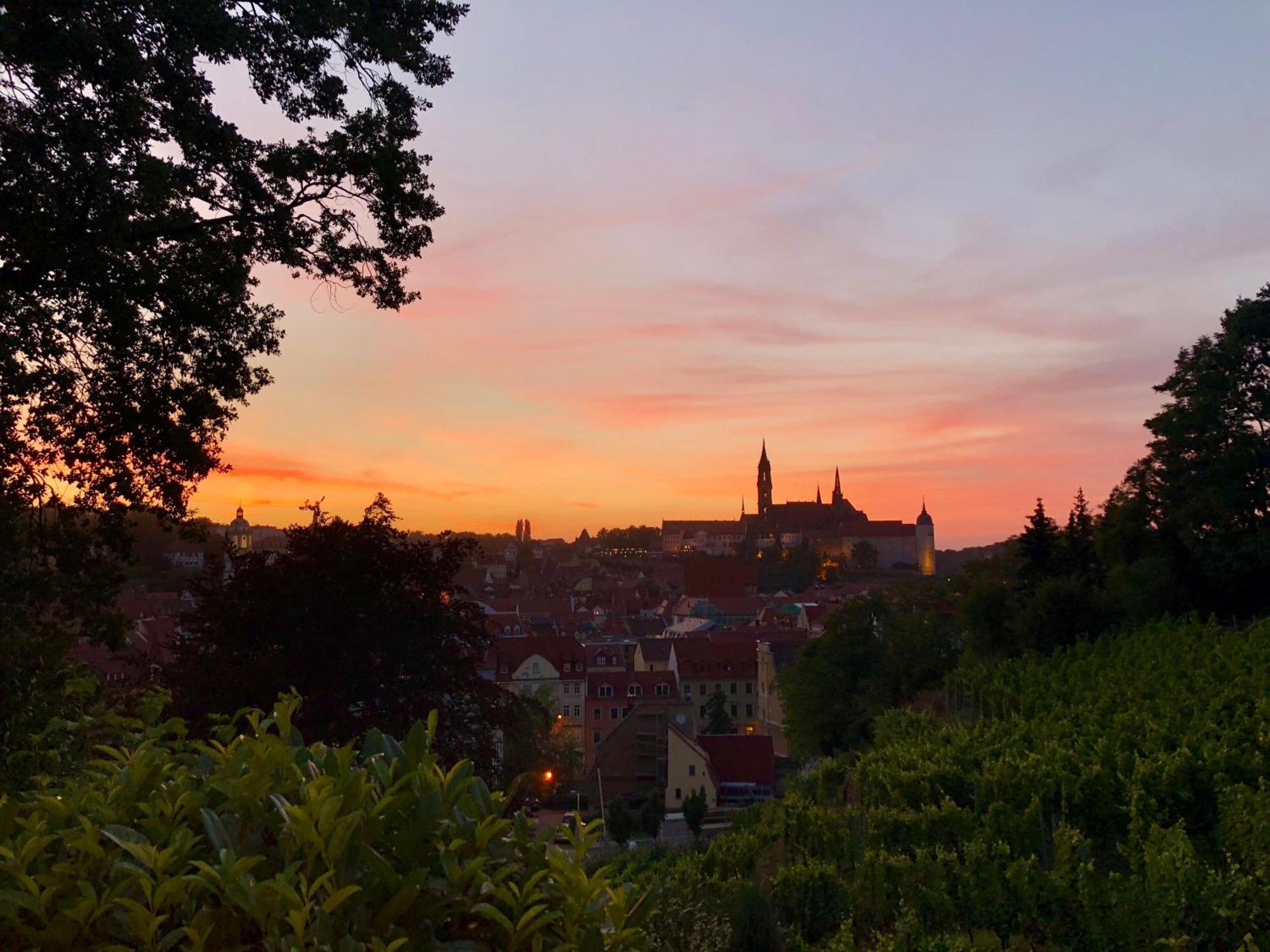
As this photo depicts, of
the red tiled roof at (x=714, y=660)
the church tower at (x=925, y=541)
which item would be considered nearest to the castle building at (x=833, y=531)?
the church tower at (x=925, y=541)

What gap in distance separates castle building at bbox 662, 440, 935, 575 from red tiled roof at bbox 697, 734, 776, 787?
10950 cm

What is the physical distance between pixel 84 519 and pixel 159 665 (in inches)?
264

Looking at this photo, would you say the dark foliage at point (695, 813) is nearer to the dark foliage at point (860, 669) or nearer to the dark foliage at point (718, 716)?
the dark foliage at point (860, 669)

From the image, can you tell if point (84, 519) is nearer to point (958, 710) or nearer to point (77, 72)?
point (77, 72)

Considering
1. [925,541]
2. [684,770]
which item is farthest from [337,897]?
[925,541]

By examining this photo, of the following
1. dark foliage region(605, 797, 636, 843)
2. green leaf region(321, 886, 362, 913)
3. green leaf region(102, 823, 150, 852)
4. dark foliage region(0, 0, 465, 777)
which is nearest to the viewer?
green leaf region(321, 886, 362, 913)

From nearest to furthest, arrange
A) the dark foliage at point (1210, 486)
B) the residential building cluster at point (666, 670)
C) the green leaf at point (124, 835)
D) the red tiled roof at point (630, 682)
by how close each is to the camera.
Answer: the green leaf at point (124, 835)
the dark foliage at point (1210, 486)
the residential building cluster at point (666, 670)
the red tiled roof at point (630, 682)

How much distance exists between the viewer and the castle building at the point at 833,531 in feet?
527

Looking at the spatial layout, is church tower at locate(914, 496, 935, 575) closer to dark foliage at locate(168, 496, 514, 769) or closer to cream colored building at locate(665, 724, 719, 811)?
cream colored building at locate(665, 724, 719, 811)

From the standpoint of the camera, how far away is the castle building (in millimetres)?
160500

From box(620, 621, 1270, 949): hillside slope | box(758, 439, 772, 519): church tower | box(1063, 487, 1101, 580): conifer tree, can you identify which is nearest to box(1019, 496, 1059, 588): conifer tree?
box(1063, 487, 1101, 580): conifer tree

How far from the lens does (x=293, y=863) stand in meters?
1.94

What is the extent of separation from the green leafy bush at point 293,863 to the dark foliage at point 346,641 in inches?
417

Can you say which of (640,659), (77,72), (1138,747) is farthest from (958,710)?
(640,659)
